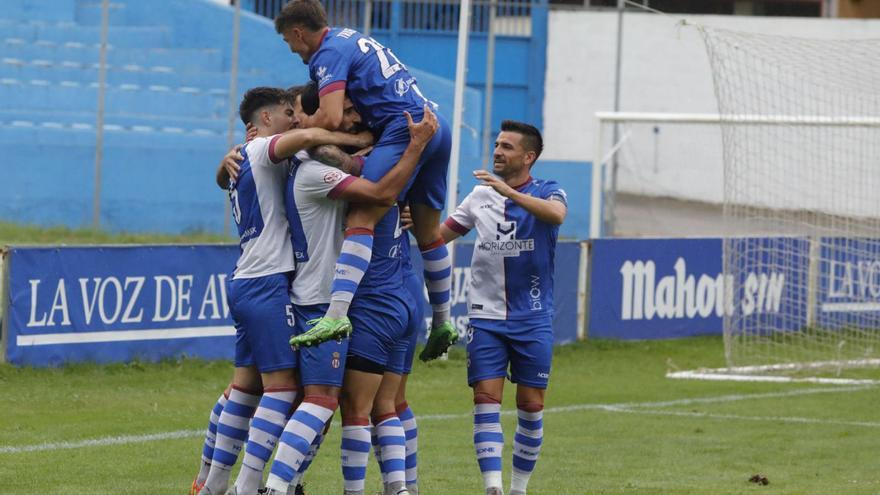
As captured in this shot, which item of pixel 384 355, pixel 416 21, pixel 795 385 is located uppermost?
pixel 416 21

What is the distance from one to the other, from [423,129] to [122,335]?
22.9 feet

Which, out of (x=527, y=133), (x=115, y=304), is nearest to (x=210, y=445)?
(x=527, y=133)

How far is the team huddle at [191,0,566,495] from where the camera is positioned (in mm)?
6848

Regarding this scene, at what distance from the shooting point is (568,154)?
3612 centimetres

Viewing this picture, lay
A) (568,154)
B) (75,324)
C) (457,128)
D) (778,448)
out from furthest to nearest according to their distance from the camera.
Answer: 1. (568,154)
2. (457,128)
3. (75,324)
4. (778,448)

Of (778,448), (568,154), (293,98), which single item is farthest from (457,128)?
(568,154)

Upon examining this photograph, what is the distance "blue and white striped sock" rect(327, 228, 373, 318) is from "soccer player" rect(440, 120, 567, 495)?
1.42 meters

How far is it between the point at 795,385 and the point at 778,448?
431 cm

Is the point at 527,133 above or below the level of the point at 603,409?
above

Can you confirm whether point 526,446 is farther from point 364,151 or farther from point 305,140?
point 305,140

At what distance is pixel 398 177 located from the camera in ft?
22.7

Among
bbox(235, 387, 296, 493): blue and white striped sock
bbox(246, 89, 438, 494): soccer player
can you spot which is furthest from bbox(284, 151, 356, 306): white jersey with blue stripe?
bbox(235, 387, 296, 493): blue and white striped sock

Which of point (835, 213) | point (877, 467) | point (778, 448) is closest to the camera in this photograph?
point (877, 467)

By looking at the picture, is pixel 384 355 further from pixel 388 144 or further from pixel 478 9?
pixel 478 9
